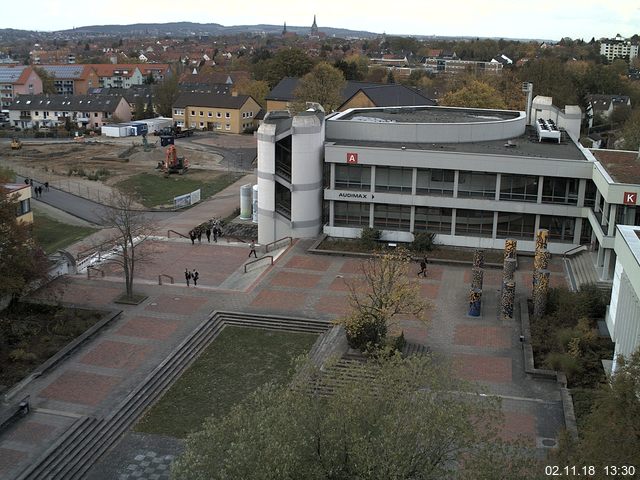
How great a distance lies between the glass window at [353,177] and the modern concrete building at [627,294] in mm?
19953

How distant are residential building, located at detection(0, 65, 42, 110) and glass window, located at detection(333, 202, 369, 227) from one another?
106 metres

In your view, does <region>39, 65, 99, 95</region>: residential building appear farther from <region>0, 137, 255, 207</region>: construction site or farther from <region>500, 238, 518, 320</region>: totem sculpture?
<region>500, 238, 518, 320</region>: totem sculpture

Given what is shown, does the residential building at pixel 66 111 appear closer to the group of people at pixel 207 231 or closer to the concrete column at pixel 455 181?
the group of people at pixel 207 231

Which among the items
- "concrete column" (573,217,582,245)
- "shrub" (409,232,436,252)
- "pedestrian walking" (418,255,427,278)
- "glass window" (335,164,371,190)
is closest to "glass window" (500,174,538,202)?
"concrete column" (573,217,582,245)

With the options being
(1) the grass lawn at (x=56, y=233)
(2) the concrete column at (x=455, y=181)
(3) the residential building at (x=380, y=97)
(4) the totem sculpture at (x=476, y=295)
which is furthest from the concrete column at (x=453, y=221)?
(3) the residential building at (x=380, y=97)

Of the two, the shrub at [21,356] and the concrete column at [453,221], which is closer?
the shrub at [21,356]

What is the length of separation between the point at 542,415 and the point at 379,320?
24.3 ft

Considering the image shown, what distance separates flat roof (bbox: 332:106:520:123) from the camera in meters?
53.3

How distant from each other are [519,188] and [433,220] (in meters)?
5.54

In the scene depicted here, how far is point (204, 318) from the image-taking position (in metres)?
33.7

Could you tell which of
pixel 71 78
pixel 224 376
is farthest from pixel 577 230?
pixel 71 78

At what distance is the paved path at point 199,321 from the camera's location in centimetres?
2409

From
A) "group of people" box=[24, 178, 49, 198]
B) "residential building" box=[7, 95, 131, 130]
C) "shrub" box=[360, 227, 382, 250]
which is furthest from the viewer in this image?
"residential building" box=[7, 95, 131, 130]

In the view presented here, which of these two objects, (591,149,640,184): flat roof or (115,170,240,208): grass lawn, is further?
(115,170,240,208): grass lawn
